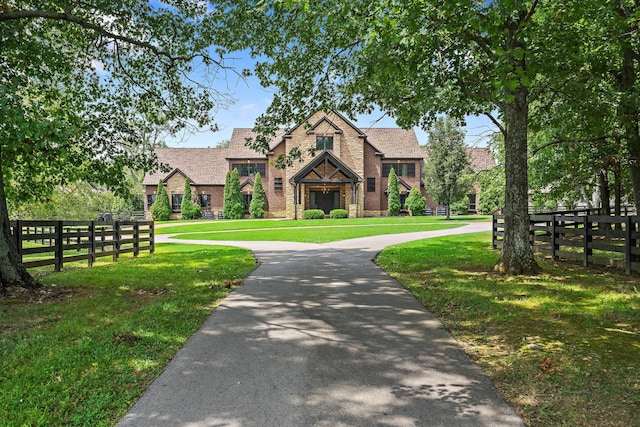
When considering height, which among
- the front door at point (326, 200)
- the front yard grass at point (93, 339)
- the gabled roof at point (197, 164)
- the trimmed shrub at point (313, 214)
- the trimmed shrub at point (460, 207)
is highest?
the gabled roof at point (197, 164)

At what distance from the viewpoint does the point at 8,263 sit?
8289mm

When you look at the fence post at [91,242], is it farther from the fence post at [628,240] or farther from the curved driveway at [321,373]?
the fence post at [628,240]

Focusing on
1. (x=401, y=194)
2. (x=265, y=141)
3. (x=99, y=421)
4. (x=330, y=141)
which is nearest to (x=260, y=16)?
(x=265, y=141)

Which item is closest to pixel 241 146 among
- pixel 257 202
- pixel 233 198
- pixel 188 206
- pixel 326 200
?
pixel 233 198

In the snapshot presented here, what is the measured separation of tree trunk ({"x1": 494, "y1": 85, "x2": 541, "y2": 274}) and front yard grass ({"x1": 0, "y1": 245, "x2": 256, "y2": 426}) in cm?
648

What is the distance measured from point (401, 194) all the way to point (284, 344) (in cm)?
4225

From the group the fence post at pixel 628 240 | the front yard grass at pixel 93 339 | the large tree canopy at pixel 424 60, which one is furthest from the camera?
the fence post at pixel 628 240

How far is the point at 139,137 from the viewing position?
10.9m

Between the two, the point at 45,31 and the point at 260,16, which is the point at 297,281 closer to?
the point at 260,16

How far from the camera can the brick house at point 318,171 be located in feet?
142

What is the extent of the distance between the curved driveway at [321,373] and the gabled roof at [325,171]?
115 ft

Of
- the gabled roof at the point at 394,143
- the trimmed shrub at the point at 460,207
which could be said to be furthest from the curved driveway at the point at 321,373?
the gabled roof at the point at 394,143

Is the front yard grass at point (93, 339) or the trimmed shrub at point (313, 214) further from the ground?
the trimmed shrub at point (313, 214)

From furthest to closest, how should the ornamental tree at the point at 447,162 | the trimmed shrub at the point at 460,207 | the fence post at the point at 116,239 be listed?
the trimmed shrub at the point at 460,207 → the ornamental tree at the point at 447,162 → the fence post at the point at 116,239
